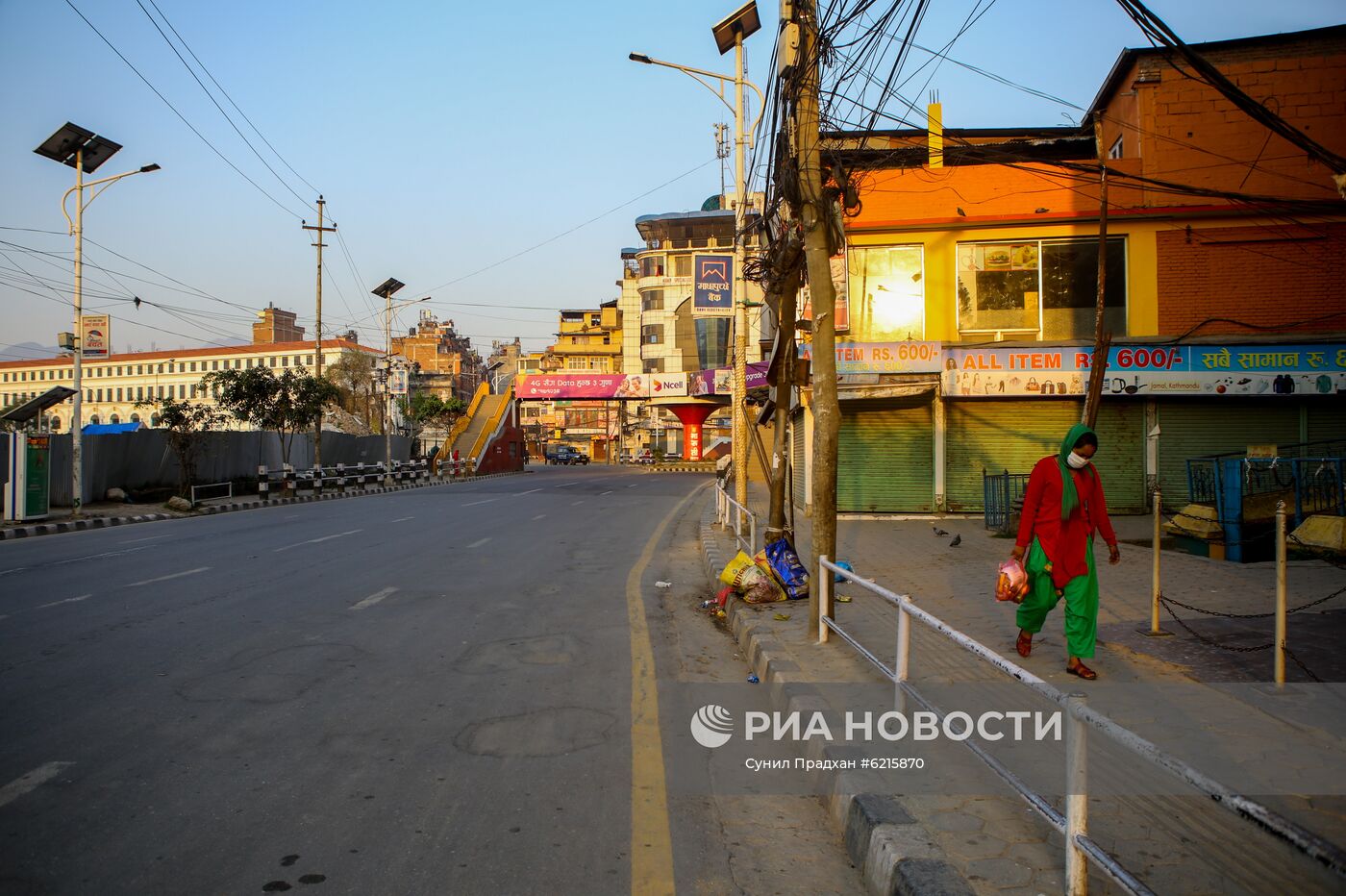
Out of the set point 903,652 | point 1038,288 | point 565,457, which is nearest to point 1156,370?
point 1038,288

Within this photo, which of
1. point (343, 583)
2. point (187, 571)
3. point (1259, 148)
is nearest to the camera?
point (343, 583)

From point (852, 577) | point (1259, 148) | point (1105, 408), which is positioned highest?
point (1259, 148)

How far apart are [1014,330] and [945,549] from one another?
701 cm

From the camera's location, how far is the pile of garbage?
32.0ft

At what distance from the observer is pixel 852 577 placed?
20.6 feet

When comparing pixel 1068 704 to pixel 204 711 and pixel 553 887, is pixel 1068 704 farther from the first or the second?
pixel 204 711

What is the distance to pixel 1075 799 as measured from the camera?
3.07 meters

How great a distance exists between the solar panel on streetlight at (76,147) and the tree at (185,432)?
712 centimetres

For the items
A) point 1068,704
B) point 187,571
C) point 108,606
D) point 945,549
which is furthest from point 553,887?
point 945,549

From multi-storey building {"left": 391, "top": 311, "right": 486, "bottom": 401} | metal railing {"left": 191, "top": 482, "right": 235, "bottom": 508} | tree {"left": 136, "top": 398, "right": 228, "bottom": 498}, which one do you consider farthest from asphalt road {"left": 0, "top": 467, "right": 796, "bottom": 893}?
multi-storey building {"left": 391, "top": 311, "right": 486, "bottom": 401}

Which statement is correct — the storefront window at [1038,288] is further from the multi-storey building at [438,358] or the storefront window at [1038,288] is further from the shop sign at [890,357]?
the multi-storey building at [438,358]

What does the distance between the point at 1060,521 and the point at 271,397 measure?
1314 inches

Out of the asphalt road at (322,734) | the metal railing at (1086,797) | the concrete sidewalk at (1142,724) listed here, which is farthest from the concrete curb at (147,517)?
the metal railing at (1086,797)

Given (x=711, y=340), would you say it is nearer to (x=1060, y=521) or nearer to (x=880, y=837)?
(x=1060, y=521)
